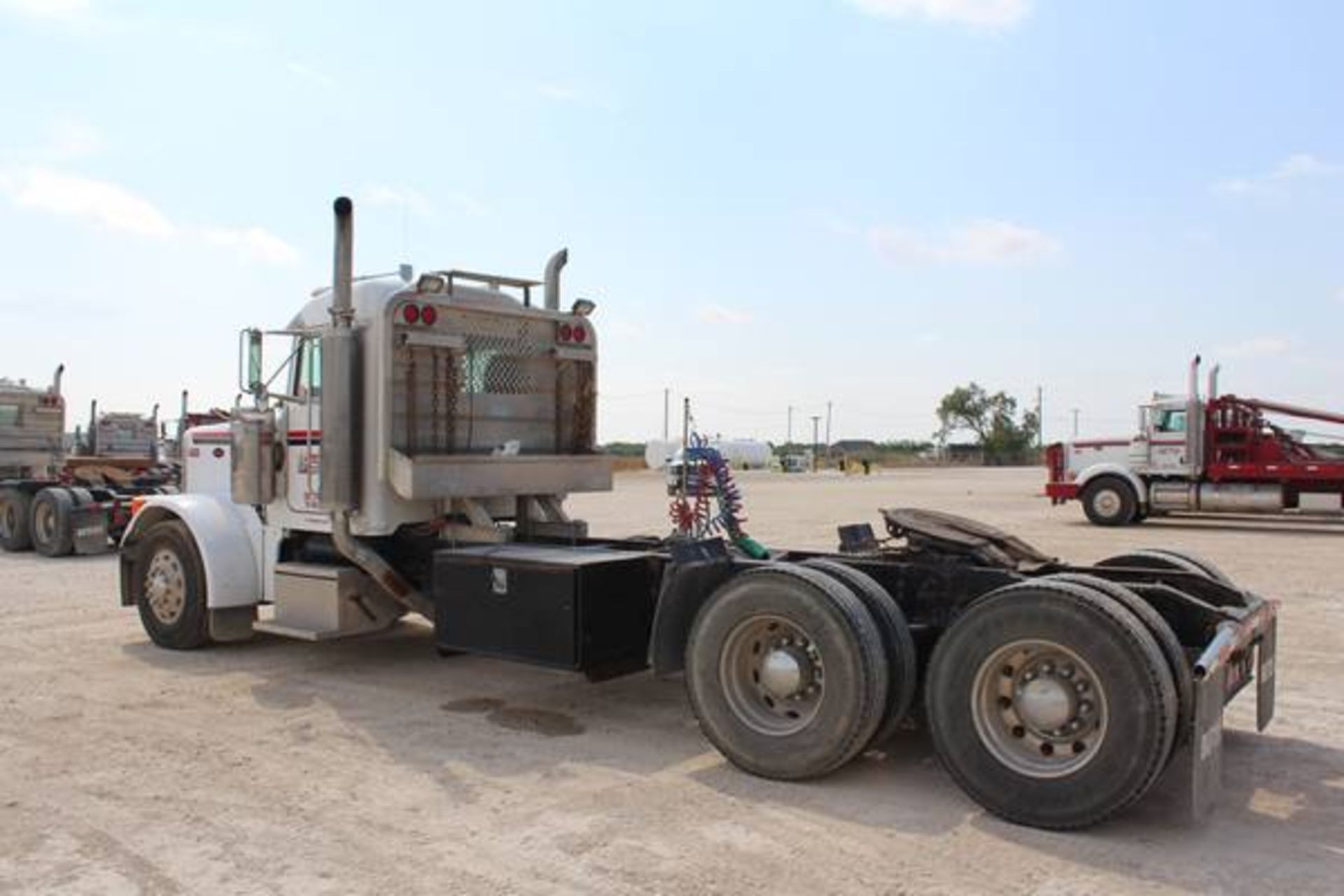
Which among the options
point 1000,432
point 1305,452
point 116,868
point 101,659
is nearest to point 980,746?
point 116,868

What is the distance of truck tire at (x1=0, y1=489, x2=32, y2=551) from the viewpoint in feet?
57.3

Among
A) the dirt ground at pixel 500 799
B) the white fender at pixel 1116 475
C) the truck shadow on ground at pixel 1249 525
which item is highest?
the white fender at pixel 1116 475

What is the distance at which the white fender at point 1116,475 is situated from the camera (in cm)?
2288

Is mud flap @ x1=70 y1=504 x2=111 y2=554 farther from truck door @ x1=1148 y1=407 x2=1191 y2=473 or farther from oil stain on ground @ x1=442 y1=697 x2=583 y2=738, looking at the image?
truck door @ x1=1148 y1=407 x2=1191 y2=473

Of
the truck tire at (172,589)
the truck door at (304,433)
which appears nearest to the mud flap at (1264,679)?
the truck door at (304,433)

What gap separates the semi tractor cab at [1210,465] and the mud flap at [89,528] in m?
18.2

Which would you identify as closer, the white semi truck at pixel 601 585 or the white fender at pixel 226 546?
the white semi truck at pixel 601 585

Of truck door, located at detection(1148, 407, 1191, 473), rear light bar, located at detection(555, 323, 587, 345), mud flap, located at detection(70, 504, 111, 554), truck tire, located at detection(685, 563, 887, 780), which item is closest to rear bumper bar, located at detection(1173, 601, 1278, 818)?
truck tire, located at detection(685, 563, 887, 780)

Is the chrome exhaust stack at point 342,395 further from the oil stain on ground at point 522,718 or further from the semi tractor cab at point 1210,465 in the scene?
the semi tractor cab at point 1210,465

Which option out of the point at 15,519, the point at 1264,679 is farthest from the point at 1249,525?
the point at 15,519

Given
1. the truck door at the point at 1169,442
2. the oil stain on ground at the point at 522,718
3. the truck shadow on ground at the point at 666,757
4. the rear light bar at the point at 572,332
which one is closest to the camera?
the truck shadow on ground at the point at 666,757

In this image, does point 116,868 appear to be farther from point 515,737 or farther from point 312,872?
point 515,737

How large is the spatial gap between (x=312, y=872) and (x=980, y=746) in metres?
2.83

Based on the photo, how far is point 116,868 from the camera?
4.36 m
